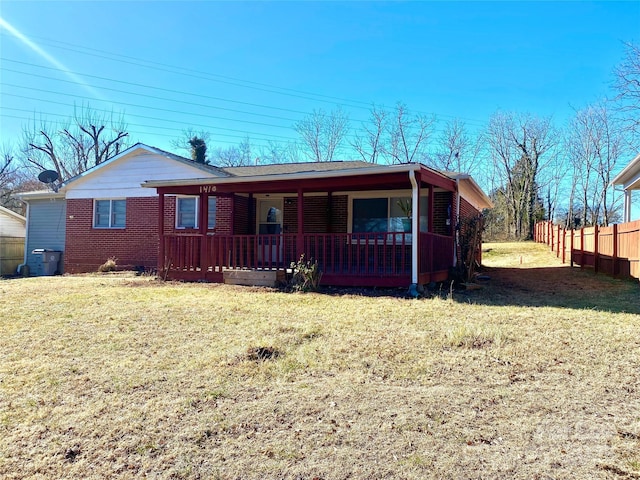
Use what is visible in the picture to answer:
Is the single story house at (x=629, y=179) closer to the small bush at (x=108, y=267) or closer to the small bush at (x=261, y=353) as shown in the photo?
the small bush at (x=261, y=353)

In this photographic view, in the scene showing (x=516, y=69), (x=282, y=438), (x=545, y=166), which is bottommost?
(x=282, y=438)

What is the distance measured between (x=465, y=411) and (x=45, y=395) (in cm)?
353

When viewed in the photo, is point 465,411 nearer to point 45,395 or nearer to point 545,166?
point 45,395

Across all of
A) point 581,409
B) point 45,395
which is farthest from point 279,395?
point 581,409

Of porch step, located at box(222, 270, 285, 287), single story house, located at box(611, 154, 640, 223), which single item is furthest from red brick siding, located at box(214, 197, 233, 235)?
single story house, located at box(611, 154, 640, 223)

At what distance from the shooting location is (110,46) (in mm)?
21391

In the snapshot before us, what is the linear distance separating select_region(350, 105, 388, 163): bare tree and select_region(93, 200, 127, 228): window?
73.7 feet

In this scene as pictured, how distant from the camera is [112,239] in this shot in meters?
14.9

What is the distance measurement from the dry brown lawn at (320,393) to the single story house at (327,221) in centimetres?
260

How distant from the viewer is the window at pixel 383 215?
12.0m

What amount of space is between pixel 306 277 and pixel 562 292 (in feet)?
17.2

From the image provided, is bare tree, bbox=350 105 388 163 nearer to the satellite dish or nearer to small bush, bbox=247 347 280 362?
the satellite dish

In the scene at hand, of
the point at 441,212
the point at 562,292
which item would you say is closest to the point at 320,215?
the point at 441,212

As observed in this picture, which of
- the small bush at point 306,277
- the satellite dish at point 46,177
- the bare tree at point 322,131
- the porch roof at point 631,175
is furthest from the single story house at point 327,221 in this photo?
the bare tree at point 322,131
